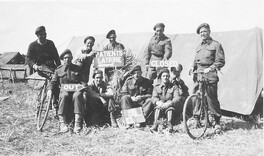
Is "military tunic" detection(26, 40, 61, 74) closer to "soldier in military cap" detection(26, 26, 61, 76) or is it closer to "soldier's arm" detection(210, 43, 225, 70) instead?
"soldier in military cap" detection(26, 26, 61, 76)

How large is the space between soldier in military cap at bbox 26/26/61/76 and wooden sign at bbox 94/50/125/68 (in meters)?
0.95

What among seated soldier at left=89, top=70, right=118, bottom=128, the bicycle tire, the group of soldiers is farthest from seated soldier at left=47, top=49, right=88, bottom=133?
seated soldier at left=89, top=70, right=118, bottom=128

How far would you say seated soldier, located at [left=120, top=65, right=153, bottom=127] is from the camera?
5078mm

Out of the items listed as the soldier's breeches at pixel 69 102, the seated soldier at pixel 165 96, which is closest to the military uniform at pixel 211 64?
the seated soldier at pixel 165 96

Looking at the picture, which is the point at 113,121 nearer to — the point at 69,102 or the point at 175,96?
the point at 69,102

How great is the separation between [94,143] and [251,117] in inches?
130

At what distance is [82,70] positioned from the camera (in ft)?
17.6

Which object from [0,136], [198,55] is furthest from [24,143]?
[198,55]

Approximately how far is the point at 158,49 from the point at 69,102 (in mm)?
2211

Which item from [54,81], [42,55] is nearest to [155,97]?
[54,81]

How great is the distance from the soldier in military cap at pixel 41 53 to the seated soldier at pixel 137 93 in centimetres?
152

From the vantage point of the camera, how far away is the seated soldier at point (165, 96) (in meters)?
4.72

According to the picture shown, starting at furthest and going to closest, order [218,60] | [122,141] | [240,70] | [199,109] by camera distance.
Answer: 1. [240,70]
2. [199,109]
3. [218,60]
4. [122,141]

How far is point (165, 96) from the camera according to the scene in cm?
494
